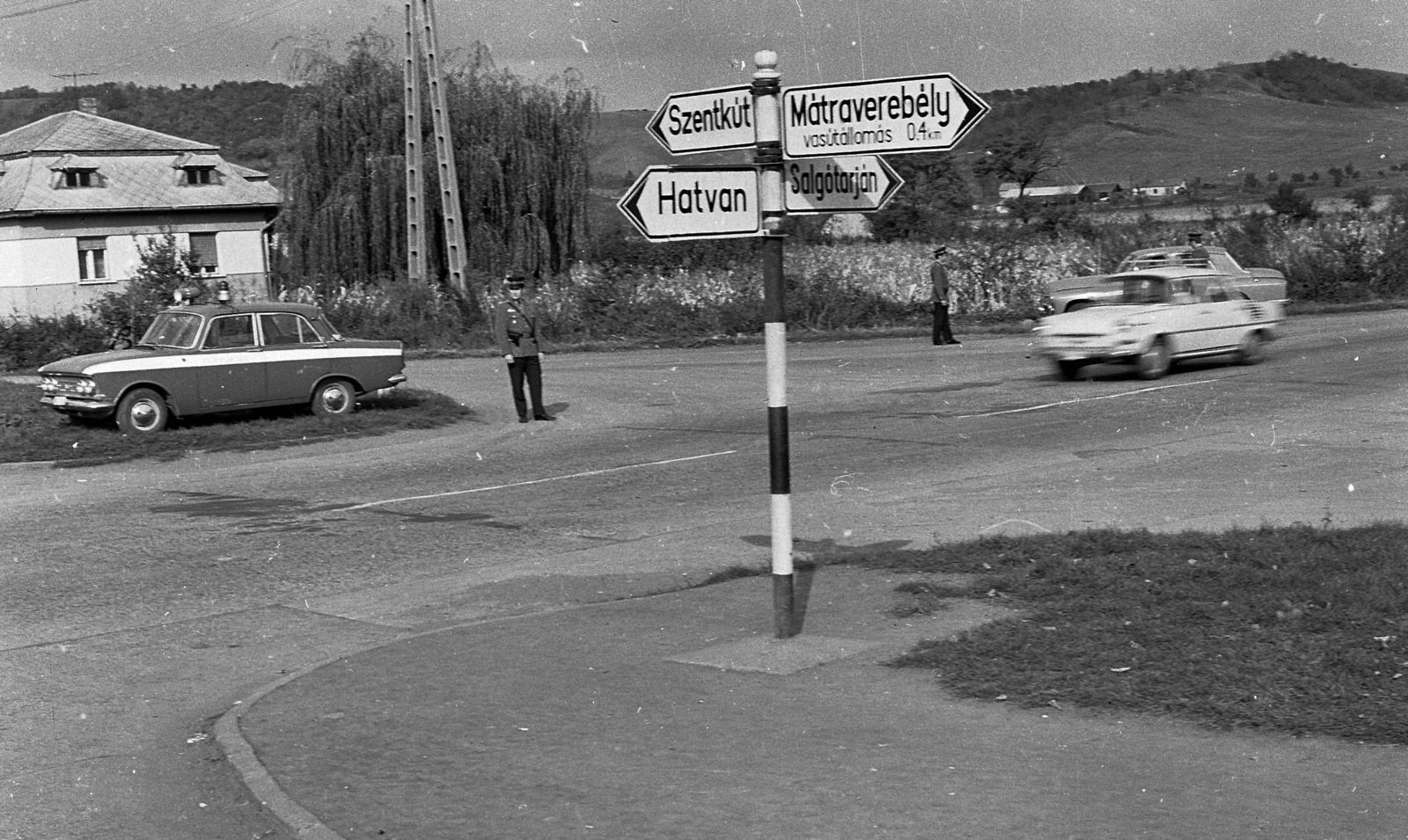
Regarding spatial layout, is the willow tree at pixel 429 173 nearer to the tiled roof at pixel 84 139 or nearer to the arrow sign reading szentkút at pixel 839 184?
the tiled roof at pixel 84 139

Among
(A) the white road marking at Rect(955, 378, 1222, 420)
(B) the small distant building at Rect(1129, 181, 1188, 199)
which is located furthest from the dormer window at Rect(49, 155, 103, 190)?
(A) the white road marking at Rect(955, 378, 1222, 420)

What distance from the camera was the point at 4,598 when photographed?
387 inches

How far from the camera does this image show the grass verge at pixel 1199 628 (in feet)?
20.3

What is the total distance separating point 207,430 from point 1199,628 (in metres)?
14.2

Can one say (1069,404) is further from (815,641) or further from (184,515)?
(815,641)

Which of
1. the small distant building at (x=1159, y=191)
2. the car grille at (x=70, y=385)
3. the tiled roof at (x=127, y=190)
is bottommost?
the car grille at (x=70, y=385)

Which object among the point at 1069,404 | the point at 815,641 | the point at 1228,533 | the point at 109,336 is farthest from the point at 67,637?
the point at 109,336

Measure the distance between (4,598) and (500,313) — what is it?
1013 cm

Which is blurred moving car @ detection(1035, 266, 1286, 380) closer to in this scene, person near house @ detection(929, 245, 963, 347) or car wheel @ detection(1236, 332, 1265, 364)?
car wheel @ detection(1236, 332, 1265, 364)

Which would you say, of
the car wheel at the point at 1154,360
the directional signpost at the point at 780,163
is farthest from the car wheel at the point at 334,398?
the directional signpost at the point at 780,163

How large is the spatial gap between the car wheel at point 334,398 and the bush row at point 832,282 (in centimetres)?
1638

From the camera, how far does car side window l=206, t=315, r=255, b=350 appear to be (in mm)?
19281

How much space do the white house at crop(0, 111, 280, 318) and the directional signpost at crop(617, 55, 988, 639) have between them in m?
57.3

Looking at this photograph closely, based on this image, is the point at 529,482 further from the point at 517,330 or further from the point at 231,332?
the point at 231,332
